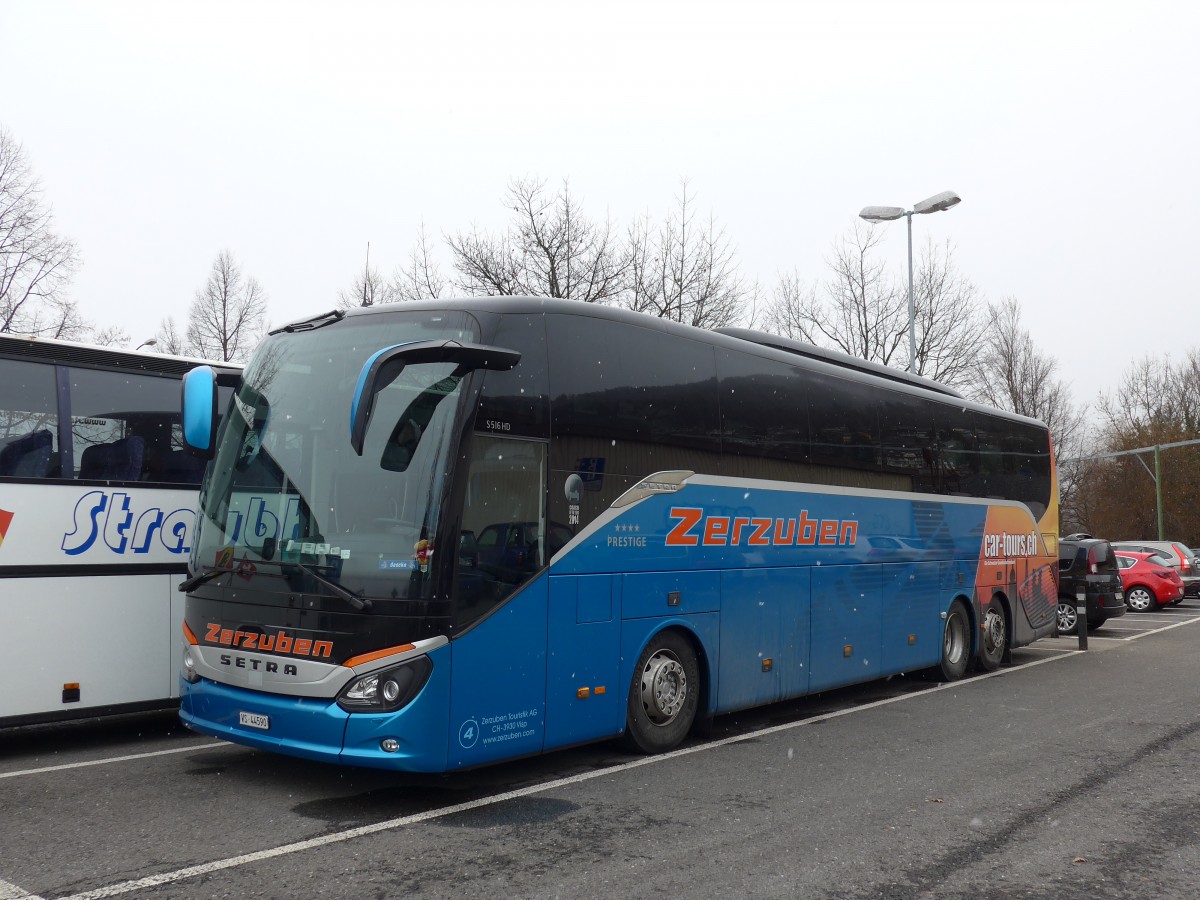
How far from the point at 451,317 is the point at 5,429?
3712 mm

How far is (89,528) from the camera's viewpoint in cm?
839

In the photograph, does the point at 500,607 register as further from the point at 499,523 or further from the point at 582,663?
the point at 582,663

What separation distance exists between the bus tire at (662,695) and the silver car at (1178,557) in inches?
931

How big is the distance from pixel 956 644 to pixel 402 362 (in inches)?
387

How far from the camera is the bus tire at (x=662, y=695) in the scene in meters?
8.04

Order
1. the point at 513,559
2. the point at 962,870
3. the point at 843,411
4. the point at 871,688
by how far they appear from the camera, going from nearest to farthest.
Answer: the point at 962,870 → the point at 513,559 → the point at 843,411 → the point at 871,688

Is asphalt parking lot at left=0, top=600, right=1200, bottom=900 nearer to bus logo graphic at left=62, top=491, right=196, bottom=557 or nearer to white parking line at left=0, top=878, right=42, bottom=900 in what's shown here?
white parking line at left=0, top=878, right=42, bottom=900

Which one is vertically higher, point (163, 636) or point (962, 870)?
point (163, 636)

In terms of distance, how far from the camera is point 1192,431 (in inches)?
2264

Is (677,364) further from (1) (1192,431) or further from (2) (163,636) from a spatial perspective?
(1) (1192,431)

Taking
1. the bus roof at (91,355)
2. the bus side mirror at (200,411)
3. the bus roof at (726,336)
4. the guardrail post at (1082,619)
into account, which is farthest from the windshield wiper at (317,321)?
the guardrail post at (1082,619)

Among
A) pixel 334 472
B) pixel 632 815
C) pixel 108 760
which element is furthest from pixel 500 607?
pixel 108 760

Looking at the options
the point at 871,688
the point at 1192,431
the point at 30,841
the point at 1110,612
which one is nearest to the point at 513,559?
the point at 30,841

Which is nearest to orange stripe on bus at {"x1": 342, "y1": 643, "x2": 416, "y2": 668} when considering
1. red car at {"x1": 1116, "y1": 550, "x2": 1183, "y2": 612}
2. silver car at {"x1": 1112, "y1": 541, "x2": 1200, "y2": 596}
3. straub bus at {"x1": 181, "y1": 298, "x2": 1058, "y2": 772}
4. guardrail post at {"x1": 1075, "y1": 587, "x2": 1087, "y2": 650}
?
straub bus at {"x1": 181, "y1": 298, "x2": 1058, "y2": 772}
